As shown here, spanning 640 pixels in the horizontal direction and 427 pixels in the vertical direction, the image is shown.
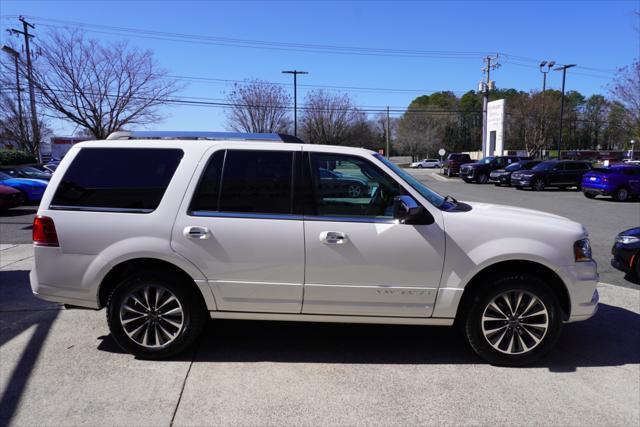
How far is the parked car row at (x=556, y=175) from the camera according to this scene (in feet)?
62.9

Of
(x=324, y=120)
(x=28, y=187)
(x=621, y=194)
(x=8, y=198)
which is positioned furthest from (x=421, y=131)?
(x=8, y=198)

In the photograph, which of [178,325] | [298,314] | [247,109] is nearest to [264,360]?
[298,314]

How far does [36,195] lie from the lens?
50.6ft

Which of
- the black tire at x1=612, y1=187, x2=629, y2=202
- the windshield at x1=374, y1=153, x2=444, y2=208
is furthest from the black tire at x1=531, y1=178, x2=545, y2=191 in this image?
the windshield at x1=374, y1=153, x2=444, y2=208

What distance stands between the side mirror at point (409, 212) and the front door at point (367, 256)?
5 centimetres

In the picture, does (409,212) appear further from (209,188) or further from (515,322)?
(209,188)

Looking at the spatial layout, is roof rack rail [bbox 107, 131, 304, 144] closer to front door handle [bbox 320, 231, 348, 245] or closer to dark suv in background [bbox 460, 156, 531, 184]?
front door handle [bbox 320, 231, 348, 245]

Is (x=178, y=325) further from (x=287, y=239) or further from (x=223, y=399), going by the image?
(x=287, y=239)

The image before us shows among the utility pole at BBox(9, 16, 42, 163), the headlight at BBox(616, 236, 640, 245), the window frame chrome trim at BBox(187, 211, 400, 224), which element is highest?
the utility pole at BBox(9, 16, 42, 163)

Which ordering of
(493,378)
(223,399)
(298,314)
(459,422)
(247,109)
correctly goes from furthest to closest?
(247,109), (298,314), (493,378), (223,399), (459,422)

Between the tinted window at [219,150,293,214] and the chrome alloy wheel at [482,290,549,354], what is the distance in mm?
1912

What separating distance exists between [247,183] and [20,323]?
300 centimetres

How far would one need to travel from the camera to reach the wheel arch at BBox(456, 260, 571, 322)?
12.2 feet

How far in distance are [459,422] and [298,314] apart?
149 centimetres
